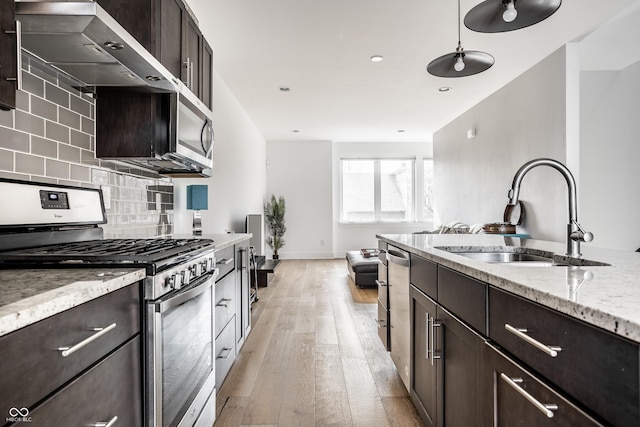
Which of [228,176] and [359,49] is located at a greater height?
[359,49]

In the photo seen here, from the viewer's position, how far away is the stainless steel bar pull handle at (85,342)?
793mm

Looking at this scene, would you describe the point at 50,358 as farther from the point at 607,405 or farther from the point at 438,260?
the point at 438,260

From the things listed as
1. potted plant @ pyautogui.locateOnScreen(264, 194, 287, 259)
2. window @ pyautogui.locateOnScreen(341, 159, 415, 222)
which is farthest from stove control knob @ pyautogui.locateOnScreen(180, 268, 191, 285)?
window @ pyautogui.locateOnScreen(341, 159, 415, 222)

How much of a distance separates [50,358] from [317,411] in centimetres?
160

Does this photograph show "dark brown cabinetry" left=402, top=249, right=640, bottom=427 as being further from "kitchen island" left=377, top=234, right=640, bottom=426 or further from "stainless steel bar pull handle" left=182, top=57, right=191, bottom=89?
"stainless steel bar pull handle" left=182, top=57, right=191, bottom=89

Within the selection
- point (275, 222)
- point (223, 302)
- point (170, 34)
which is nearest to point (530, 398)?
point (223, 302)

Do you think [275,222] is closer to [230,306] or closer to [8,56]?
[230,306]

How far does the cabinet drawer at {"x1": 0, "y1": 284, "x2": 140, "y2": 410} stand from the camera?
0.66 m

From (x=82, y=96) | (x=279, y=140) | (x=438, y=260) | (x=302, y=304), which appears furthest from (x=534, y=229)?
(x=279, y=140)

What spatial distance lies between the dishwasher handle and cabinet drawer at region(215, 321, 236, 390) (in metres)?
1.14

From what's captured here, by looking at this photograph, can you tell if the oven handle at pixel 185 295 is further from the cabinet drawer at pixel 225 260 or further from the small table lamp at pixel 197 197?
the small table lamp at pixel 197 197

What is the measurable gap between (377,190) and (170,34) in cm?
702

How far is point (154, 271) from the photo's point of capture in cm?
122

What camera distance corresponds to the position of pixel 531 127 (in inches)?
165
